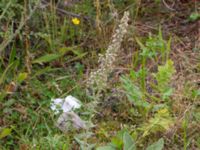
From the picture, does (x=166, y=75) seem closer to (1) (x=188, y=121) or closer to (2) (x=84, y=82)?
(1) (x=188, y=121)

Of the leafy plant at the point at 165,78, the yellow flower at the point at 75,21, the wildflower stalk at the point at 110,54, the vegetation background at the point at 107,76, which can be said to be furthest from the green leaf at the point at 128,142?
the yellow flower at the point at 75,21

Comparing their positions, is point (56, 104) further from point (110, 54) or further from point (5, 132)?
point (110, 54)

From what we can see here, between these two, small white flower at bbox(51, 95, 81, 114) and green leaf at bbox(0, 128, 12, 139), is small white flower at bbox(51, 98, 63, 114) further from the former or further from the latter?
green leaf at bbox(0, 128, 12, 139)

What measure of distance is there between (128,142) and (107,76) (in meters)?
0.45

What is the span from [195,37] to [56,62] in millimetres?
927

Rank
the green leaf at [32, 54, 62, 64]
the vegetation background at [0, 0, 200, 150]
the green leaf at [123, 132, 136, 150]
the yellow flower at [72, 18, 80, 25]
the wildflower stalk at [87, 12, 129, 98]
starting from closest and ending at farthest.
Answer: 1. the wildflower stalk at [87, 12, 129, 98]
2. the green leaf at [123, 132, 136, 150]
3. the vegetation background at [0, 0, 200, 150]
4. the green leaf at [32, 54, 62, 64]
5. the yellow flower at [72, 18, 80, 25]

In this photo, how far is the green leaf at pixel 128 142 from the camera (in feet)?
7.86

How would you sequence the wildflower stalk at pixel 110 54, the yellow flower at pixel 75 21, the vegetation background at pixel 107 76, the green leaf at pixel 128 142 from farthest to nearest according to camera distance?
the yellow flower at pixel 75 21 → the vegetation background at pixel 107 76 → the green leaf at pixel 128 142 → the wildflower stalk at pixel 110 54

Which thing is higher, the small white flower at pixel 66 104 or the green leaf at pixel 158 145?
the small white flower at pixel 66 104

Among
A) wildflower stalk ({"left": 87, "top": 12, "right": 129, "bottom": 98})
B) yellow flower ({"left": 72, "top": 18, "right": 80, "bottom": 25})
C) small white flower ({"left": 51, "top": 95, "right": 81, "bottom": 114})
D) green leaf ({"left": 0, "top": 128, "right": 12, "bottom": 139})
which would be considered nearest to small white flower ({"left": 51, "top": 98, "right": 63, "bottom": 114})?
small white flower ({"left": 51, "top": 95, "right": 81, "bottom": 114})

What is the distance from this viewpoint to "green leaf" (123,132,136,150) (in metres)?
2.39

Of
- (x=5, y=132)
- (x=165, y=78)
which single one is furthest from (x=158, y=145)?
(x=5, y=132)

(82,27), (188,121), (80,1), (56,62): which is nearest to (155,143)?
(188,121)

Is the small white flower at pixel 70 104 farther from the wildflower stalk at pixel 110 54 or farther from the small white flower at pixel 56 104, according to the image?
the wildflower stalk at pixel 110 54
